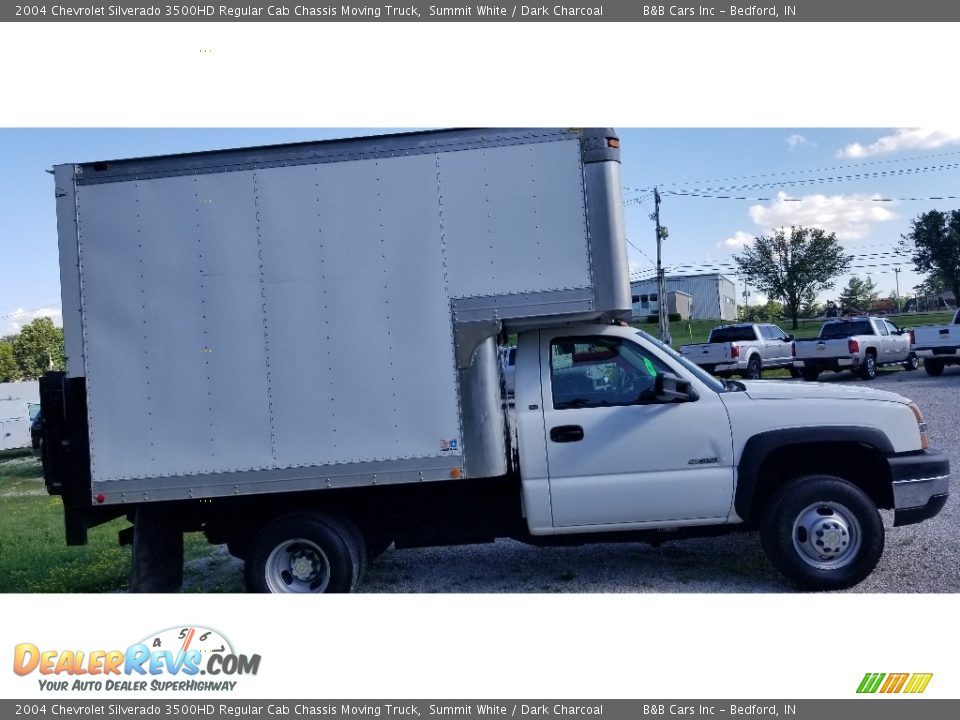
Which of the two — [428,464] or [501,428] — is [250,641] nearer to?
[428,464]

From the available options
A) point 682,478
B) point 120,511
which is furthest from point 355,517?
point 682,478

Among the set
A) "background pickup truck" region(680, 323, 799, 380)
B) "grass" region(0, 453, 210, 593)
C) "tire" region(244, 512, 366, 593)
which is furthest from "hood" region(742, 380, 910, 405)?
"background pickup truck" region(680, 323, 799, 380)

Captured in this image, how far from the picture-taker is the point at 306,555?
5746 mm

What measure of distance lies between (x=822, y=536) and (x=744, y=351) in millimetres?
18005

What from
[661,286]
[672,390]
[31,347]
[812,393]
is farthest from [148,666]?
[31,347]

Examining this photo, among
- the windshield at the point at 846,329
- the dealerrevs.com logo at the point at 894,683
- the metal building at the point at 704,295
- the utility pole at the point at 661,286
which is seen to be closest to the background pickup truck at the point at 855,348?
the windshield at the point at 846,329

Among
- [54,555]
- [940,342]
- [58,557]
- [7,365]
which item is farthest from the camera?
[7,365]

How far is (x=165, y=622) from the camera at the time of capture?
5.24 m

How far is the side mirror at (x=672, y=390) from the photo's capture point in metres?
5.53

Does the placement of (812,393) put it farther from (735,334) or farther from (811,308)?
(811,308)

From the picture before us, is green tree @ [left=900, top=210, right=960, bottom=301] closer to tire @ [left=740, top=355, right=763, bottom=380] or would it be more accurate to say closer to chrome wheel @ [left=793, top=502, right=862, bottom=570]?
tire @ [left=740, top=355, right=763, bottom=380]

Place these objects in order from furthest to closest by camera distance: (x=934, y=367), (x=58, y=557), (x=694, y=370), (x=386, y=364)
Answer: (x=934, y=367) → (x=58, y=557) → (x=694, y=370) → (x=386, y=364)

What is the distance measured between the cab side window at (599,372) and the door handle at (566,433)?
0.50 feet

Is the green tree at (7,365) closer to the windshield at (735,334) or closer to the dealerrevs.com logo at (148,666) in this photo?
the windshield at (735,334)
